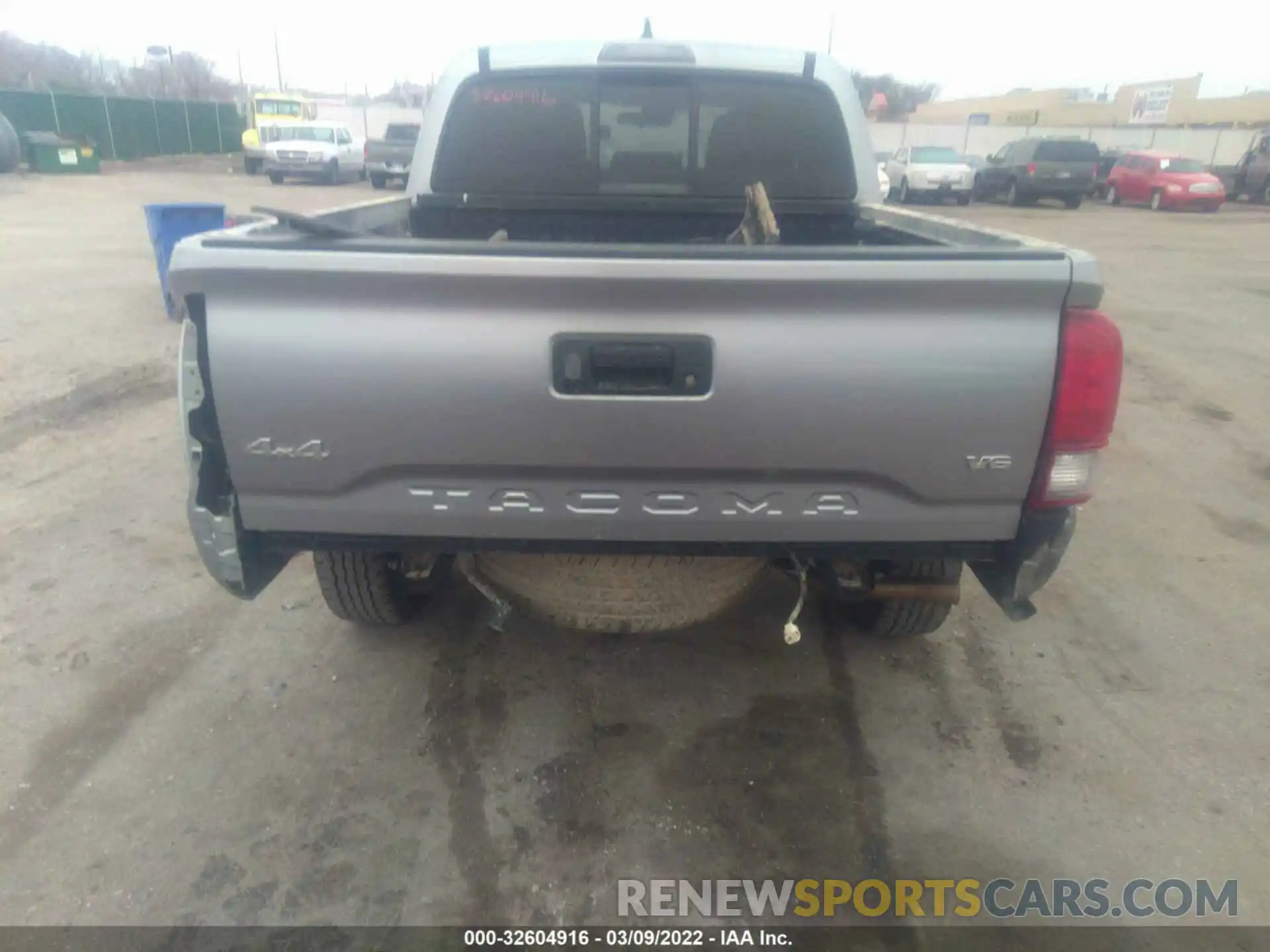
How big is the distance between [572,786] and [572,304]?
1539mm

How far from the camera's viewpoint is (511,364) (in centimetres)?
217

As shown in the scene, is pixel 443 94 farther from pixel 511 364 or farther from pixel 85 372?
pixel 85 372

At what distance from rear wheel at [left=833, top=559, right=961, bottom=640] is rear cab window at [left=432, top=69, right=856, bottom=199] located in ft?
5.90

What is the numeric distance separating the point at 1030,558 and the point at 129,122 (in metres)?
41.4

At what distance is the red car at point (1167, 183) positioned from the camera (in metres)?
24.1

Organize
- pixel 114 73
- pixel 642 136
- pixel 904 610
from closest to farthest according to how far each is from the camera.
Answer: pixel 904 610 → pixel 642 136 → pixel 114 73

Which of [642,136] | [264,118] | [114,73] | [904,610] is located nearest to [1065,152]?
[642,136]

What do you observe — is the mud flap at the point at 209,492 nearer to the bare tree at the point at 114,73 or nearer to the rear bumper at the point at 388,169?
the rear bumper at the point at 388,169

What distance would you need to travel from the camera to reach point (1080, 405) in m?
2.20

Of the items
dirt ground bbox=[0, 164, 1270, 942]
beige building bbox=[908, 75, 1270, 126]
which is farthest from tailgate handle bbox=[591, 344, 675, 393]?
beige building bbox=[908, 75, 1270, 126]

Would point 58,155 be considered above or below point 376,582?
below

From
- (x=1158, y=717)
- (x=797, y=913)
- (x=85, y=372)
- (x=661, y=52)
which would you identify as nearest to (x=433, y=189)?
(x=661, y=52)

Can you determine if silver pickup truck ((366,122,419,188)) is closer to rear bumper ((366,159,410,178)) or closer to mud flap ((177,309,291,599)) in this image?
rear bumper ((366,159,410,178))

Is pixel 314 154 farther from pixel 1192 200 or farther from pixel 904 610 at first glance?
pixel 904 610
